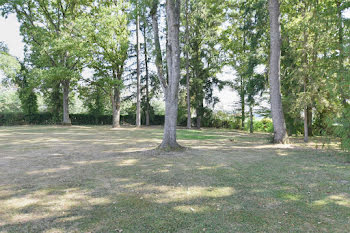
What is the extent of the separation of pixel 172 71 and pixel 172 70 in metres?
0.04

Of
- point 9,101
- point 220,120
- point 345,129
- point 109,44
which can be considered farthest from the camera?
point 9,101

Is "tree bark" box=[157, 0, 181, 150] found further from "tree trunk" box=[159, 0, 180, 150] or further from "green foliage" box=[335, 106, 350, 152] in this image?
"green foliage" box=[335, 106, 350, 152]

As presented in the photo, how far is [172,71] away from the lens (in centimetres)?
846

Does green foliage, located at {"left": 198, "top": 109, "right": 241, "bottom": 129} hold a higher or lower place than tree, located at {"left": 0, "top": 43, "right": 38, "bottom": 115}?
lower

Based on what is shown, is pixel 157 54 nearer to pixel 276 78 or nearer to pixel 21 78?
pixel 276 78

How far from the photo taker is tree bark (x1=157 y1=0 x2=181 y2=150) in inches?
329

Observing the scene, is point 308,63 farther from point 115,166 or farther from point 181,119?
point 181,119

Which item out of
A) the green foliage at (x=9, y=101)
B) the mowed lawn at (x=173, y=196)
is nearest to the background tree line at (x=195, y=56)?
the mowed lawn at (x=173, y=196)

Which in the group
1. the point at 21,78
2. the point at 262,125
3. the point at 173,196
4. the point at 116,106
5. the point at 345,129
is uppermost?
the point at 21,78

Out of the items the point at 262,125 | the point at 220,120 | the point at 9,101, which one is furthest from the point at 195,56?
the point at 9,101

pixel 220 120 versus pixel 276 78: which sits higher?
pixel 276 78

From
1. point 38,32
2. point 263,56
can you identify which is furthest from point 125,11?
point 263,56

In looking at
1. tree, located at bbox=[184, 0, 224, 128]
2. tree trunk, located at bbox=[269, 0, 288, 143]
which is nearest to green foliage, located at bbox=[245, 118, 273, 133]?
tree, located at bbox=[184, 0, 224, 128]

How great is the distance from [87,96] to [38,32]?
27.8 feet
